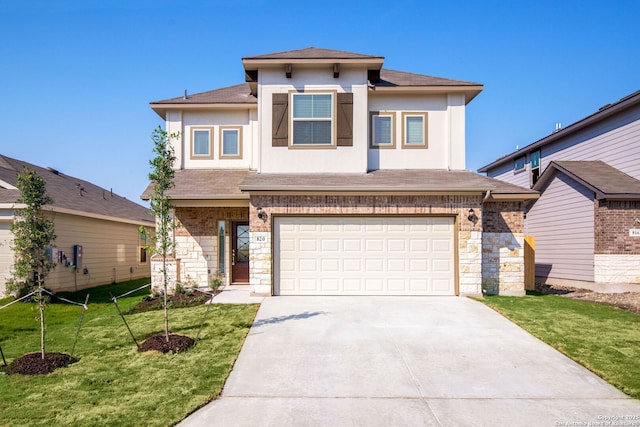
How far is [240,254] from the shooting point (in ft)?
41.9

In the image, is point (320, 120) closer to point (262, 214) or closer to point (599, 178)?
point (262, 214)

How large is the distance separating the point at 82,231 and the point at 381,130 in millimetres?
11059

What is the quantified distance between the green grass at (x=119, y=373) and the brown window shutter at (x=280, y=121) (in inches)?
188

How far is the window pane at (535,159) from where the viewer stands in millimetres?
20538

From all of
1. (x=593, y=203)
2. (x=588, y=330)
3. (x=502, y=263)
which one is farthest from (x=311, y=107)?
(x=593, y=203)

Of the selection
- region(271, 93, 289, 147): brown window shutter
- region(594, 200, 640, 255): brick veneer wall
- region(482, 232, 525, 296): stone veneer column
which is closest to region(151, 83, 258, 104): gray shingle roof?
region(271, 93, 289, 147): brown window shutter

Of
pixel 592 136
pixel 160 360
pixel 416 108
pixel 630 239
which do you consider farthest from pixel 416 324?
pixel 592 136

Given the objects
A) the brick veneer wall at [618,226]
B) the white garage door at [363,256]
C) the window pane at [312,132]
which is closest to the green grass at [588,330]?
the white garage door at [363,256]

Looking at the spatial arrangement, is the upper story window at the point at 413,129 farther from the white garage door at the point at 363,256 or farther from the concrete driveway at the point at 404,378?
the concrete driveway at the point at 404,378

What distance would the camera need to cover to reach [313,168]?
11797mm

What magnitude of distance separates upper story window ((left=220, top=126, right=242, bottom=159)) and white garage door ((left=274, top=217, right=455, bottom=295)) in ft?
11.9

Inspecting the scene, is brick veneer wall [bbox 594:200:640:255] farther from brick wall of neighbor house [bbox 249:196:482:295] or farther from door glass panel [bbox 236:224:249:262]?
door glass panel [bbox 236:224:249:262]

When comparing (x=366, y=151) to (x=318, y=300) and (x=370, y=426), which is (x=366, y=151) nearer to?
(x=318, y=300)

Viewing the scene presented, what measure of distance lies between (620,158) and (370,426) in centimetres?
1557
